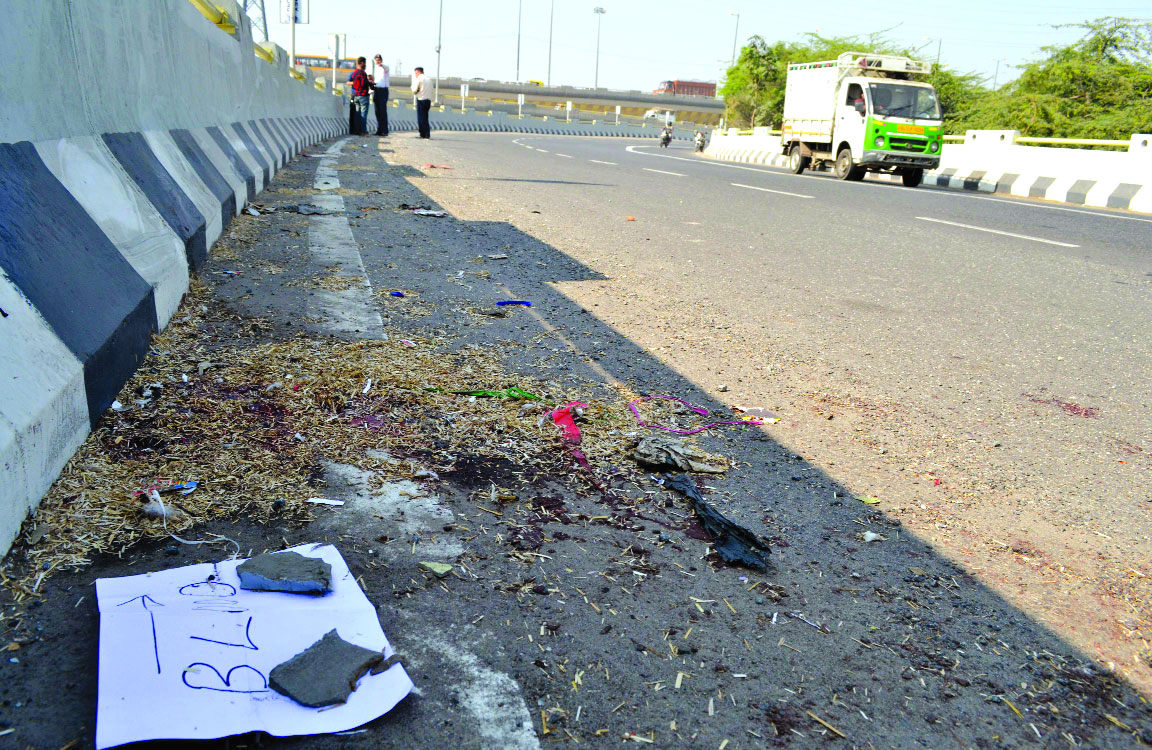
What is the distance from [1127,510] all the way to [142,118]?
16.4 feet

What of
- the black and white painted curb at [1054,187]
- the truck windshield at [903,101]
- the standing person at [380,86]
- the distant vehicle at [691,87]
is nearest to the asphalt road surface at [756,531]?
the black and white painted curb at [1054,187]

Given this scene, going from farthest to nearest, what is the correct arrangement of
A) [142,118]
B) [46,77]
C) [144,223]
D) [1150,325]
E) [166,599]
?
1. [1150,325]
2. [142,118]
3. [144,223]
4. [46,77]
5. [166,599]

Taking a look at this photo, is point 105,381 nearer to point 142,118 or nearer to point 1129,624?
point 142,118

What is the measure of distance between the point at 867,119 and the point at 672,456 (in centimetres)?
1963

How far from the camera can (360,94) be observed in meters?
25.7

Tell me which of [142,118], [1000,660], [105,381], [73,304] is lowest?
[1000,660]

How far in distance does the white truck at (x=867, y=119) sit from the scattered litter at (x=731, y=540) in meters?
19.6

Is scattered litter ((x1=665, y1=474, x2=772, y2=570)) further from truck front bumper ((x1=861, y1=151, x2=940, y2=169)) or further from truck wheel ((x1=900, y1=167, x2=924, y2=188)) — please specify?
truck wheel ((x1=900, y1=167, x2=924, y2=188))

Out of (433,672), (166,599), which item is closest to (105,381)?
(166,599)

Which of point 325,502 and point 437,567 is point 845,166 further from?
point 437,567

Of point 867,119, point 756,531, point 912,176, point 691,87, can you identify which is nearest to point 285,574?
point 756,531

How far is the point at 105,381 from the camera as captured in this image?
2.61 meters

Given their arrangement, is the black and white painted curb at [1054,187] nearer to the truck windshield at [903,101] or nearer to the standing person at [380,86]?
the truck windshield at [903,101]

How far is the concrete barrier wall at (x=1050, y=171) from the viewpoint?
1609 centimetres
